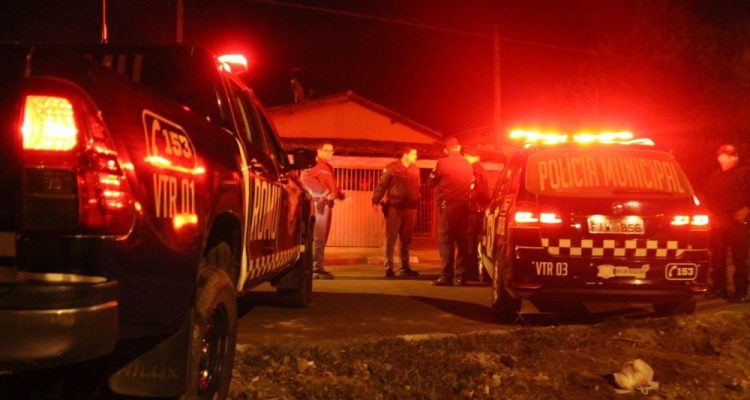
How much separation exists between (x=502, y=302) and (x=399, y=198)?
4374mm

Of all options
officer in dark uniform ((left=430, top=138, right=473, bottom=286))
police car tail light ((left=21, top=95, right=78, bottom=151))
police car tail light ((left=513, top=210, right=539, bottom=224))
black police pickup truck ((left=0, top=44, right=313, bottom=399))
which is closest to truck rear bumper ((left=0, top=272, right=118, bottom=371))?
black police pickup truck ((left=0, top=44, right=313, bottom=399))

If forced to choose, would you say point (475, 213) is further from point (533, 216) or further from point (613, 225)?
point (613, 225)

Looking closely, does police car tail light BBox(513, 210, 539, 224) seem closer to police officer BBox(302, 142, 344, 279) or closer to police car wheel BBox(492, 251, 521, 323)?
police car wheel BBox(492, 251, 521, 323)

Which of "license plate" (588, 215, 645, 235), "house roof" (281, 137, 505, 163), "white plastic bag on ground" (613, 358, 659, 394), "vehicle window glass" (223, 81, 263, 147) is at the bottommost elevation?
→ "white plastic bag on ground" (613, 358, 659, 394)

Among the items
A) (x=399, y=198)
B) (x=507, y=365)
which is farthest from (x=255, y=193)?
(x=399, y=198)

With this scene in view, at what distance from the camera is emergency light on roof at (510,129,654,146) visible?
6.91m

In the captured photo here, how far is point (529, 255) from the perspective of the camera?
630 cm

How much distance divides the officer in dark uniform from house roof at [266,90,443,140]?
612 inches

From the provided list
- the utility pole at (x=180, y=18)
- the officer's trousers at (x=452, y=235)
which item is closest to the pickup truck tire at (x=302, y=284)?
the officer's trousers at (x=452, y=235)

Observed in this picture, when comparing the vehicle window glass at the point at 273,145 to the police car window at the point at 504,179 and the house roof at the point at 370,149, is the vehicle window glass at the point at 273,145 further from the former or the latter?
the house roof at the point at 370,149

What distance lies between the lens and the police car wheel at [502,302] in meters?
6.79

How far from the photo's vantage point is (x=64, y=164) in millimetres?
2525

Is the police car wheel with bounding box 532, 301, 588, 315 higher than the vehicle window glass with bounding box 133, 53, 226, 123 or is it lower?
lower

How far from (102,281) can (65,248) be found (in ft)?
0.54
